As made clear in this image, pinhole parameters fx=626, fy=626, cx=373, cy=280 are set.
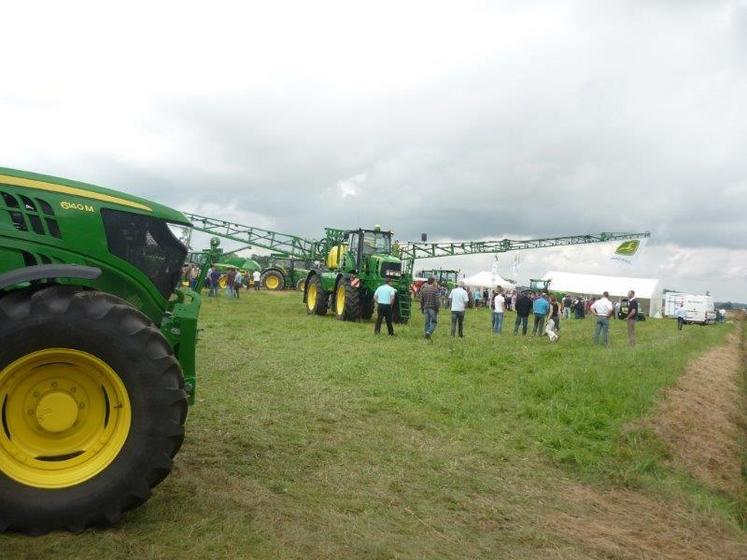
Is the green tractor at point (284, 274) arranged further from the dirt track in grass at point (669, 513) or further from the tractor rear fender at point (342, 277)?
the dirt track in grass at point (669, 513)

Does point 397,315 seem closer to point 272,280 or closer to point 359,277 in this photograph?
point 359,277

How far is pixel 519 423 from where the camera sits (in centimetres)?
747

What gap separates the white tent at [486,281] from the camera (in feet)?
146

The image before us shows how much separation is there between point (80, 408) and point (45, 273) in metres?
0.83

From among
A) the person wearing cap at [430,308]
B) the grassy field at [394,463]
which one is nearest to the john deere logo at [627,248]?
the person wearing cap at [430,308]

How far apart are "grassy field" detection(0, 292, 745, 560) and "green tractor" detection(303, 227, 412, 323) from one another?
25.4 feet

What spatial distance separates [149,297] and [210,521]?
1.65 m

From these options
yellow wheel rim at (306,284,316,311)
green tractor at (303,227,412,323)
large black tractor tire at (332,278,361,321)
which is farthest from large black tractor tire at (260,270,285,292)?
large black tractor tire at (332,278,361,321)

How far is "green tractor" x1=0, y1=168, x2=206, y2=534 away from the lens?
3.49 metres

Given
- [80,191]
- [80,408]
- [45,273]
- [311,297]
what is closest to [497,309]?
[311,297]

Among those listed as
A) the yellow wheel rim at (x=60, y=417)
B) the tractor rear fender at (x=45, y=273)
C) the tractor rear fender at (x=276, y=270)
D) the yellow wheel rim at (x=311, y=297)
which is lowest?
the yellow wheel rim at (x=60, y=417)

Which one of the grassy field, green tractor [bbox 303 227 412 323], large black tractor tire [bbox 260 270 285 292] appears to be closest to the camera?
the grassy field

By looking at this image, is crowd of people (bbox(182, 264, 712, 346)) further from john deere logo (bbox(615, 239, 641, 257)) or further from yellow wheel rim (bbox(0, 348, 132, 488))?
john deere logo (bbox(615, 239, 641, 257))

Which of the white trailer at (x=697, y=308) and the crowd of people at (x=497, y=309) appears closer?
the crowd of people at (x=497, y=309)
